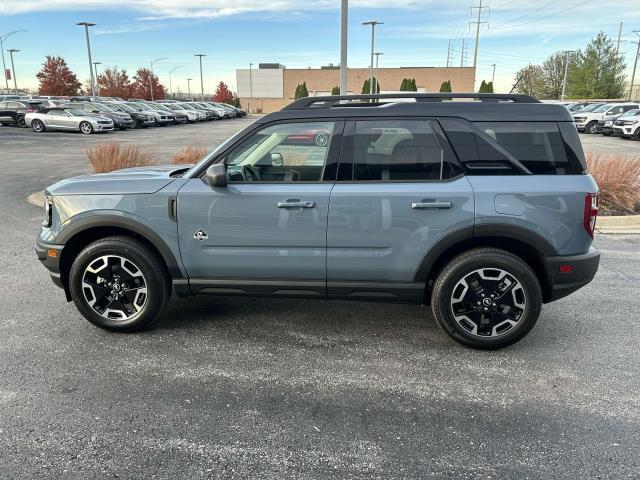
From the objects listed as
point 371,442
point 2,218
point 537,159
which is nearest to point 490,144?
point 537,159

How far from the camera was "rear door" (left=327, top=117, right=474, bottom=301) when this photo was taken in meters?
3.63

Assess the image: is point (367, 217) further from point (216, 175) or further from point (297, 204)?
point (216, 175)

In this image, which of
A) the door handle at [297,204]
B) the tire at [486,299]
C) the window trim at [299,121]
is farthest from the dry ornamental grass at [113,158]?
the tire at [486,299]

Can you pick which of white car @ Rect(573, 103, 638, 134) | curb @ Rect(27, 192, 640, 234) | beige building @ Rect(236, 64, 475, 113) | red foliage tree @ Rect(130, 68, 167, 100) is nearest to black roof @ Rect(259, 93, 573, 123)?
curb @ Rect(27, 192, 640, 234)

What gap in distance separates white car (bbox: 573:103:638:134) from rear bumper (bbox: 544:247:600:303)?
2898cm

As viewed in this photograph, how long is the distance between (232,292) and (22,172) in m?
A: 11.9

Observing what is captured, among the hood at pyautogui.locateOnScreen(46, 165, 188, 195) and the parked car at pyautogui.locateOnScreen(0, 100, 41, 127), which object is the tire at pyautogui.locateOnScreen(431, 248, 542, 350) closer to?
the hood at pyautogui.locateOnScreen(46, 165, 188, 195)

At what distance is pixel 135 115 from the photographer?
111ft

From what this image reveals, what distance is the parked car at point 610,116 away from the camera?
27548 mm

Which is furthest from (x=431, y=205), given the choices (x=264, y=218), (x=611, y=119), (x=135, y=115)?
(x=135, y=115)

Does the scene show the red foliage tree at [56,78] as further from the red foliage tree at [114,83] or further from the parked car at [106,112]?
the parked car at [106,112]

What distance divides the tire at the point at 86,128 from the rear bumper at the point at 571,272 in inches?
1115

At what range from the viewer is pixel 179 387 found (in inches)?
132

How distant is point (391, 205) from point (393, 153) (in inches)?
16.7
